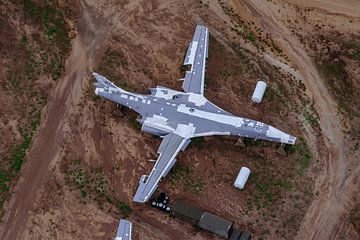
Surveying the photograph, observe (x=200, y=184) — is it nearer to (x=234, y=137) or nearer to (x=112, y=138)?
(x=234, y=137)

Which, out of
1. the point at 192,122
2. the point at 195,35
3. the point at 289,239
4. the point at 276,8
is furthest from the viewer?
the point at 276,8

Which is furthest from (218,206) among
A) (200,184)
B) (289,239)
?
(289,239)

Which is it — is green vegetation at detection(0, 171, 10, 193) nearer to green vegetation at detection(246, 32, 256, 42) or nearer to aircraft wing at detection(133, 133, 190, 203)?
aircraft wing at detection(133, 133, 190, 203)

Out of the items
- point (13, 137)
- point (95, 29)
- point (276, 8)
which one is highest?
point (276, 8)

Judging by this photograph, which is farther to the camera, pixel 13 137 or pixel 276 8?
pixel 276 8

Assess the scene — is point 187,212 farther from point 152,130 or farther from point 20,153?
point 20,153

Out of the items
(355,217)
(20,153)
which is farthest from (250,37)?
(20,153)

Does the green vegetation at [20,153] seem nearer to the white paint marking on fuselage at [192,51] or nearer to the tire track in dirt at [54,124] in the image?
the tire track in dirt at [54,124]
